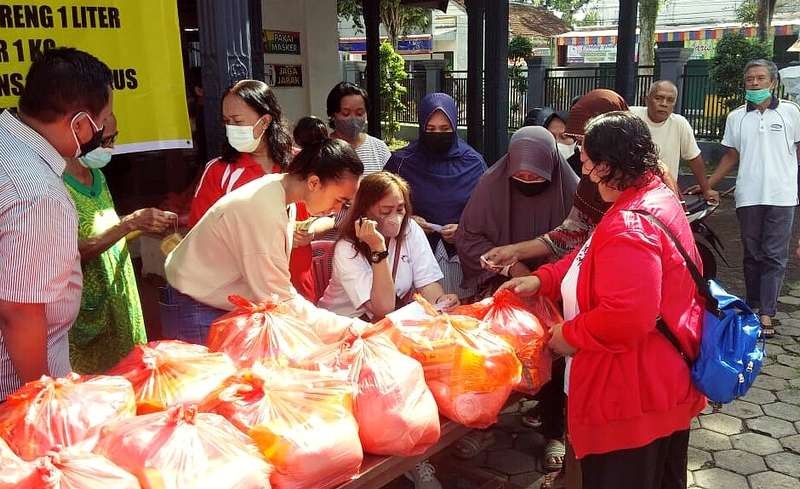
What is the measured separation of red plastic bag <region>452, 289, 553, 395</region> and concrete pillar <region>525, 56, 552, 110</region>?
1491 centimetres

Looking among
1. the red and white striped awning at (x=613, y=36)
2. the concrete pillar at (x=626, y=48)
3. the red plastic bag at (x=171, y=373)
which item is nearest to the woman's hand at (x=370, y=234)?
the red plastic bag at (x=171, y=373)

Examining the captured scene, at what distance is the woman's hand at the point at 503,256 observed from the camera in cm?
284

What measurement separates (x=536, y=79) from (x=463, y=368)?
15.7 m

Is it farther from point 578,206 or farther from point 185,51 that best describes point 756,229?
point 185,51

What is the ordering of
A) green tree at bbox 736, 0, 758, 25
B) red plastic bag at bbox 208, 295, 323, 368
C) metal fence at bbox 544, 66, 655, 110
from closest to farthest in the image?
red plastic bag at bbox 208, 295, 323, 368 → metal fence at bbox 544, 66, 655, 110 → green tree at bbox 736, 0, 758, 25

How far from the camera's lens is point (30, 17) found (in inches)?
112

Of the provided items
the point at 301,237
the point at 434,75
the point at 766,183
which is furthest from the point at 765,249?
the point at 434,75

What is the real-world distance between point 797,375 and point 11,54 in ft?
16.1

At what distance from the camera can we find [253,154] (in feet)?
10.3

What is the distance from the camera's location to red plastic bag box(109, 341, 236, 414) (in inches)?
64.9

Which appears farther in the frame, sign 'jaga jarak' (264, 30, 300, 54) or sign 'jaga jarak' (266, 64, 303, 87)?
sign 'jaga jarak' (266, 64, 303, 87)

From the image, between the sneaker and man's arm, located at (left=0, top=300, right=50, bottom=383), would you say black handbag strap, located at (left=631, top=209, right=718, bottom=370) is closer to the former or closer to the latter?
the sneaker

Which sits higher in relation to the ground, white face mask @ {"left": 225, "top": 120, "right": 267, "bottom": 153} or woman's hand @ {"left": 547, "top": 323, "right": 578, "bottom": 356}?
white face mask @ {"left": 225, "top": 120, "right": 267, "bottom": 153}

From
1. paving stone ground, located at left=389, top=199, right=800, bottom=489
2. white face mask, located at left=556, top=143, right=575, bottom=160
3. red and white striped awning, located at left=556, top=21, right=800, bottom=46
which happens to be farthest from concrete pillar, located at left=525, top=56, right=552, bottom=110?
red and white striped awning, located at left=556, top=21, right=800, bottom=46
